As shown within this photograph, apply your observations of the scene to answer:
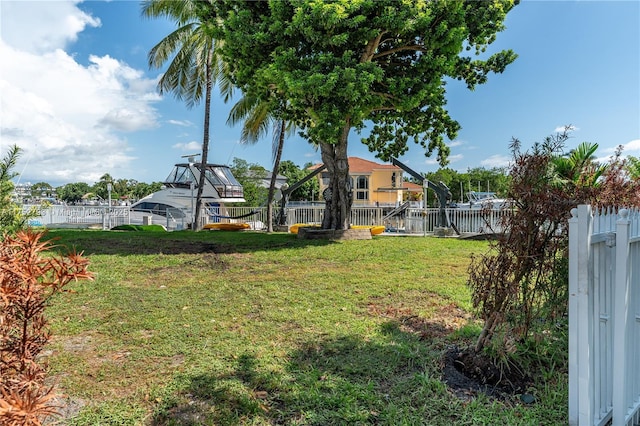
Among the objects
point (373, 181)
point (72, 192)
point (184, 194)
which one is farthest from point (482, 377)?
point (72, 192)

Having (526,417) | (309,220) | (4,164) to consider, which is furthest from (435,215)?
(4,164)

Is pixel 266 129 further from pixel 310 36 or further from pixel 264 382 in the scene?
pixel 264 382

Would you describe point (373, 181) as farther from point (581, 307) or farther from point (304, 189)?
point (581, 307)

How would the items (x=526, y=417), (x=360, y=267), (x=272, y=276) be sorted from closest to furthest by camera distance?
(x=526, y=417)
(x=272, y=276)
(x=360, y=267)

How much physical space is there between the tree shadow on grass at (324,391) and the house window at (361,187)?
119 feet

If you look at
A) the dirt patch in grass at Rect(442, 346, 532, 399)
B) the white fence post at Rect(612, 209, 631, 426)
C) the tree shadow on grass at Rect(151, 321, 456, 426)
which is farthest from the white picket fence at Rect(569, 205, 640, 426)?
the tree shadow on grass at Rect(151, 321, 456, 426)

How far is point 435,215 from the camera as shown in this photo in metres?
15.4

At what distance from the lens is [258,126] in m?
17.0

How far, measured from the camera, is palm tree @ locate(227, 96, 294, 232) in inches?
650

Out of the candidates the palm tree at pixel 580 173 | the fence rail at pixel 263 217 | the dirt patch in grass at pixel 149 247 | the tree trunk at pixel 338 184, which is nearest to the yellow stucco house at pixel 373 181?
the fence rail at pixel 263 217

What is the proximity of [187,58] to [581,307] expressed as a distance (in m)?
17.6

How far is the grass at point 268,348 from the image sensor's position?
2.59 m

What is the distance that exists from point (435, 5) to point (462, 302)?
8.08m

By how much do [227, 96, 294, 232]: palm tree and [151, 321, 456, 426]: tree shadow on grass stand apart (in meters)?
13.4
